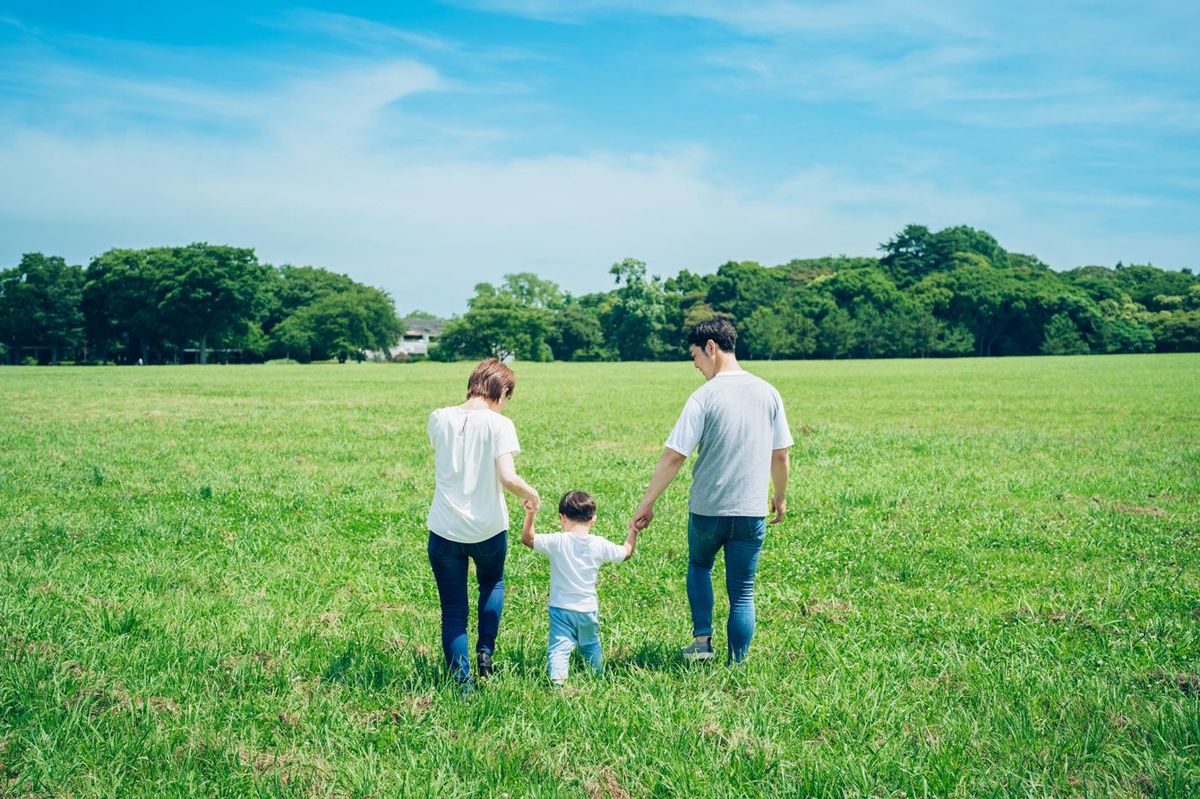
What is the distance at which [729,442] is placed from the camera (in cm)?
528

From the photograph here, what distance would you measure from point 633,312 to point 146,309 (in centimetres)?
6286

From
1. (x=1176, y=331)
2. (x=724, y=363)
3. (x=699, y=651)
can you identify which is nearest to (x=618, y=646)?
(x=699, y=651)

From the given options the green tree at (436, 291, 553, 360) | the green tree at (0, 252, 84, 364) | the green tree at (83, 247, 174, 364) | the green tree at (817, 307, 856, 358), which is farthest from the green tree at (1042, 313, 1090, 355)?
the green tree at (0, 252, 84, 364)

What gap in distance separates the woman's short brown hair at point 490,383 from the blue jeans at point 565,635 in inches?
57.5

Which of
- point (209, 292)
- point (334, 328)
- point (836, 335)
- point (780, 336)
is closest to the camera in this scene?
point (209, 292)

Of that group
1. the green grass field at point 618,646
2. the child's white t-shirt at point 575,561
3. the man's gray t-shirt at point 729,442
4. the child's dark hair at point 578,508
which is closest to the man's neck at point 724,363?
the man's gray t-shirt at point 729,442

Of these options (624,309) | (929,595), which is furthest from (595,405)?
(624,309)

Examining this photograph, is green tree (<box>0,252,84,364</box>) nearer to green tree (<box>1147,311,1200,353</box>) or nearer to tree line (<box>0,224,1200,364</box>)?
tree line (<box>0,224,1200,364</box>)

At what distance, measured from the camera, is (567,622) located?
5.16 metres

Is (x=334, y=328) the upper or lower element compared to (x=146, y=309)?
lower

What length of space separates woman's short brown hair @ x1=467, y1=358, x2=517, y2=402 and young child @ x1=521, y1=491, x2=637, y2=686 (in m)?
0.76

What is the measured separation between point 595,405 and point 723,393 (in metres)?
23.7

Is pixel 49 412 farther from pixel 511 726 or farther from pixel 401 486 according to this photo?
pixel 511 726

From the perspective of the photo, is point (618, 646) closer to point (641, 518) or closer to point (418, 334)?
point (641, 518)
